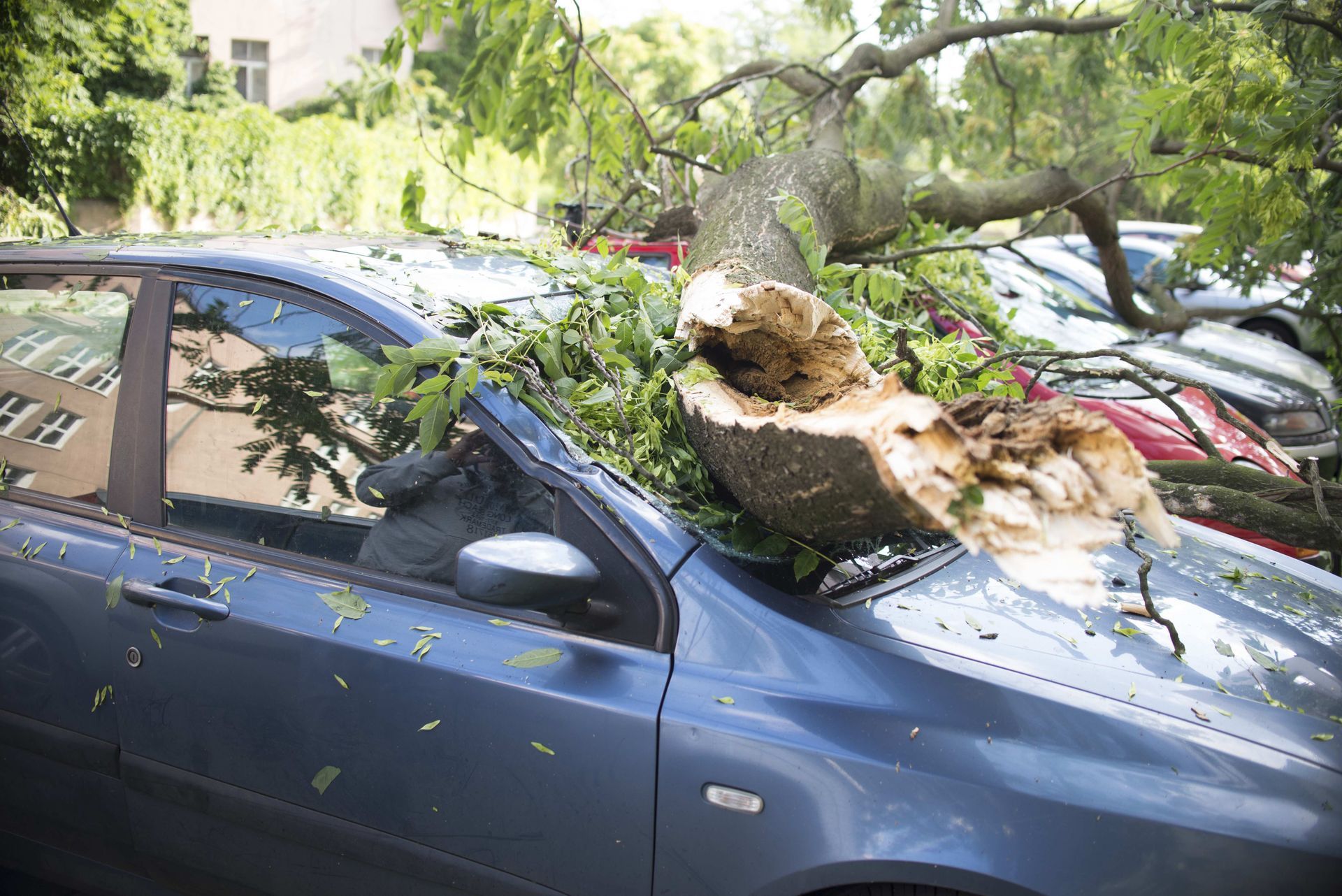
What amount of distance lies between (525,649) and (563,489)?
0.33 meters

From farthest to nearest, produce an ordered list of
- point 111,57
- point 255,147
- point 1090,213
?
point 255,147, point 111,57, point 1090,213

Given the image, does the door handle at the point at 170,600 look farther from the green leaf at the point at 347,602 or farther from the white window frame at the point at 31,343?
the white window frame at the point at 31,343

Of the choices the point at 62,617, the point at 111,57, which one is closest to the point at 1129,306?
the point at 62,617

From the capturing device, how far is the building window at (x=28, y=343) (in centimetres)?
246

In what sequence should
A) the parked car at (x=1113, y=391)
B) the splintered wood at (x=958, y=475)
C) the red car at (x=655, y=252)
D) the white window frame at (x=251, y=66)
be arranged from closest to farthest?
1. the splintered wood at (x=958, y=475)
2. the parked car at (x=1113, y=391)
3. the red car at (x=655, y=252)
4. the white window frame at (x=251, y=66)

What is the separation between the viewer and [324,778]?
1930 millimetres

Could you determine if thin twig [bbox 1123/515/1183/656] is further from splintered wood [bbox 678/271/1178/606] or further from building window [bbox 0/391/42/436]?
building window [bbox 0/391/42/436]

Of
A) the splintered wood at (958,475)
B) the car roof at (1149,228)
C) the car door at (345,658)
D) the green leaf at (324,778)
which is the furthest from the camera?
the car roof at (1149,228)

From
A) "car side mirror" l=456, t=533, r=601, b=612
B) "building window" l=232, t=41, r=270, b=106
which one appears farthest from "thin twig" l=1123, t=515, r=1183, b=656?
"building window" l=232, t=41, r=270, b=106

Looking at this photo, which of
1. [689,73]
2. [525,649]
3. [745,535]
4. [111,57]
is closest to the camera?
[525,649]

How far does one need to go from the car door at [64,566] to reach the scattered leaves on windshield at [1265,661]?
2495 millimetres

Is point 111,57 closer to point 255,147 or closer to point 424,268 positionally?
point 255,147

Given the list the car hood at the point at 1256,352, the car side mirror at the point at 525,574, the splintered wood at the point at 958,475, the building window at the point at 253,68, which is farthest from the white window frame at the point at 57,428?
the building window at the point at 253,68

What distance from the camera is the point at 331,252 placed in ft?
8.02
